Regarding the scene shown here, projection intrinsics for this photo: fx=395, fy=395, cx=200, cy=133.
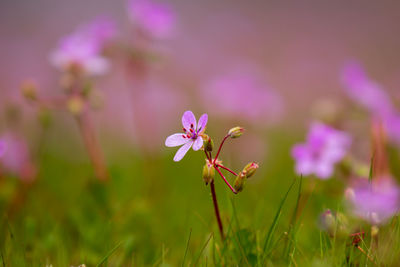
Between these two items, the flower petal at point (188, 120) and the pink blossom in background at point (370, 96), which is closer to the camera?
the flower petal at point (188, 120)

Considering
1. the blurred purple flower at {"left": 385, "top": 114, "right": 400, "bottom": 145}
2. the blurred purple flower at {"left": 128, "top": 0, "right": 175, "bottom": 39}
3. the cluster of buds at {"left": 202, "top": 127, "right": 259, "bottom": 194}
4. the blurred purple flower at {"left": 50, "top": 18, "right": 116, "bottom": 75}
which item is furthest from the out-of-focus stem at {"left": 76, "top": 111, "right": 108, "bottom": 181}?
the blurred purple flower at {"left": 385, "top": 114, "right": 400, "bottom": 145}

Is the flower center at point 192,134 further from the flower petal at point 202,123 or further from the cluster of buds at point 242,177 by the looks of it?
the cluster of buds at point 242,177

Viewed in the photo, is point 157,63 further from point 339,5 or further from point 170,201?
point 339,5

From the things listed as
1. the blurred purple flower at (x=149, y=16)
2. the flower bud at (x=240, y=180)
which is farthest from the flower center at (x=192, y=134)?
the blurred purple flower at (x=149, y=16)

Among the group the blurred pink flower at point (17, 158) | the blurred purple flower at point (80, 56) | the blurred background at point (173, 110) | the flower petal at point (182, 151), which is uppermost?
the blurred purple flower at point (80, 56)

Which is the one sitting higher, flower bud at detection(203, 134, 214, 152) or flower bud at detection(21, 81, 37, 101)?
flower bud at detection(21, 81, 37, 101)

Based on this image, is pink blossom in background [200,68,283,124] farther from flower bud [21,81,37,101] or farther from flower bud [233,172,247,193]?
flower bud [233,172,247,193]

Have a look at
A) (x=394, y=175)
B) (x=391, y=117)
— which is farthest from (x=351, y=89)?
(x=394, y=175)
